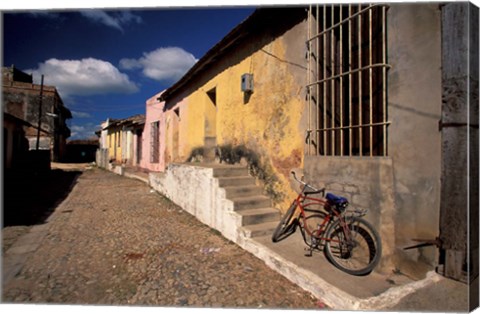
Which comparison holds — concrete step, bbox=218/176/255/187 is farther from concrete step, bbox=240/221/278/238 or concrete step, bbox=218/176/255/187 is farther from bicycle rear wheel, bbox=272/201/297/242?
bicycle rear wheel, bbox=272/201/297/242

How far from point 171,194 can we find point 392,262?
5821 millimetres

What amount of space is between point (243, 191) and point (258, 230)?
3.42 feet

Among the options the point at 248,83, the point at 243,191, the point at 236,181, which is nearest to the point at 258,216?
the point at 243,191

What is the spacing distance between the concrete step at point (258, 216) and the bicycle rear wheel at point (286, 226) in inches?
15.7

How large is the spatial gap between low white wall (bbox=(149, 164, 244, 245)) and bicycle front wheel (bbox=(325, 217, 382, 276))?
141 centimetres

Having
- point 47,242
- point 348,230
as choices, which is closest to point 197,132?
point 47,242

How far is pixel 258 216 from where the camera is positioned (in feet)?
14.0

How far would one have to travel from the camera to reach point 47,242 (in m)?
4.22

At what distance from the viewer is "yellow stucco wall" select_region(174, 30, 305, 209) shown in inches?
169

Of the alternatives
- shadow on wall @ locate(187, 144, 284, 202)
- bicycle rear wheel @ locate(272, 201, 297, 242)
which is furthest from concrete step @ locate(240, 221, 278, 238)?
shadow on wall @ locate(187, 144, 284, 202)

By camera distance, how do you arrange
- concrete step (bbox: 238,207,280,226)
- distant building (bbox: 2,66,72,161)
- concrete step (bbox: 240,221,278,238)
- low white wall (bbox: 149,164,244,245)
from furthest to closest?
1. distant building (bbox: 2,66,72,161)
2. low white wall (bbox: 149,164,244,245)
3. concrete step (bbox: 238,207,280,226)
4. concrete step (bbox: 240,221,278,238)

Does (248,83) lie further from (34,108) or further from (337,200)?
(34,108)

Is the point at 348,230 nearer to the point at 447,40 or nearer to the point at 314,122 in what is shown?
the point at 314,122

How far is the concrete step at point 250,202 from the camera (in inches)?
175
